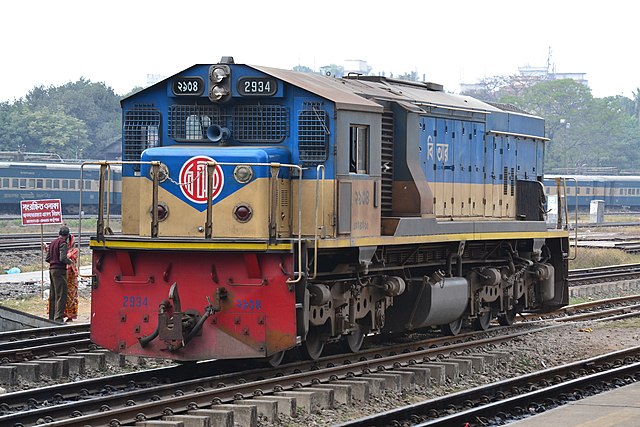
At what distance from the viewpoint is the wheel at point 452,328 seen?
15656 millimetres

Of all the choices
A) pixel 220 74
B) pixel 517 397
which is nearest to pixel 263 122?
pixel 220 74

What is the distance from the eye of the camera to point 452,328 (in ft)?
51.4

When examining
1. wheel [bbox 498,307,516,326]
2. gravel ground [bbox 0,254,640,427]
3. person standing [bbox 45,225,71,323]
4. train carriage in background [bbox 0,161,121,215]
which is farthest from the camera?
train carriage in background [bbox 0,161,121,215]

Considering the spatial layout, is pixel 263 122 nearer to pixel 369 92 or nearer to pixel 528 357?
pixel 369 92

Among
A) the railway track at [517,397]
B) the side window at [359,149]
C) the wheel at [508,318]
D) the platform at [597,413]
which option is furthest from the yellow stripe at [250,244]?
the wheel at [508,318]

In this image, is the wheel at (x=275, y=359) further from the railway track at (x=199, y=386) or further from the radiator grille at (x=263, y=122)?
the radiator grille at (x=263, y=122)

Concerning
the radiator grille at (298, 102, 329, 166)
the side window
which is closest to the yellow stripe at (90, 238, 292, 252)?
the radiator grille at (298, 102, 329, 166)

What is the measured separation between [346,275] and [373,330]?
1041 mm

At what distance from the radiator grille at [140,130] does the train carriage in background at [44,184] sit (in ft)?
138

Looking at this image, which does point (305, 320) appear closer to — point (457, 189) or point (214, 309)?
point (214, 309)

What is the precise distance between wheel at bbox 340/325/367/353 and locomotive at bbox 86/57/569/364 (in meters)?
0.03

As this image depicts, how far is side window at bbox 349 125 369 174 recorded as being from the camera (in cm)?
1220

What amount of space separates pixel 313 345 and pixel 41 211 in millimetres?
10547

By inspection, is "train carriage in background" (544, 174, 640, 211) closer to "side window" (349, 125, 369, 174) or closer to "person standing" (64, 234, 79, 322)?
"person standing" (64, 234, 79, 322)
